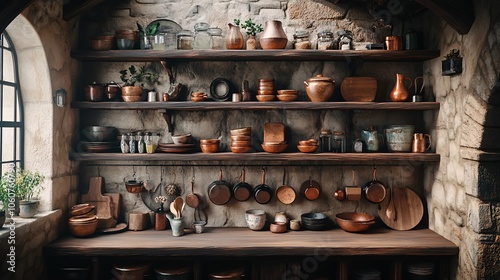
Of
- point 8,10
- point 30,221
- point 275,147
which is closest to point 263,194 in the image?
point 275,147

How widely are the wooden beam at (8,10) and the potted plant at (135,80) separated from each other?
1.30m

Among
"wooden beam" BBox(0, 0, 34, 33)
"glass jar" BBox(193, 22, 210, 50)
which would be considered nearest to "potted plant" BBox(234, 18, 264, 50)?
"glass jar" BBox(193, 22, 210, 50)

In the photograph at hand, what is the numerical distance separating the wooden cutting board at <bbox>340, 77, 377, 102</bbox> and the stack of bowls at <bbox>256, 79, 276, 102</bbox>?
2.24 feet

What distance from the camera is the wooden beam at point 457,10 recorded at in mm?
2924

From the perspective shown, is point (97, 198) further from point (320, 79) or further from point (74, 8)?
point (320, 79)

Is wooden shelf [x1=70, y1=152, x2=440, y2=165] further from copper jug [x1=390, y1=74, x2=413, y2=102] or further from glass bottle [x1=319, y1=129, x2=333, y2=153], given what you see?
copper jug [x1=390, y1=74, x2=413, y2=102]

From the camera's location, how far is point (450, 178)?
3.29 m

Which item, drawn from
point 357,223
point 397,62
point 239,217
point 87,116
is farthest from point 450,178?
point 87,116

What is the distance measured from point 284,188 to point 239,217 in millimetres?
492

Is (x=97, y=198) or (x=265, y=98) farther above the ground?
(x=265, y=98)

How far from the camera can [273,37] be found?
356 cm

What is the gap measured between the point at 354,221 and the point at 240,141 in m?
1.18

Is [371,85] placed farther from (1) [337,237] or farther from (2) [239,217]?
(2) [239,217]

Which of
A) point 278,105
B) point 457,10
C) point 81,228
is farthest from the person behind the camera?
point 278,105
